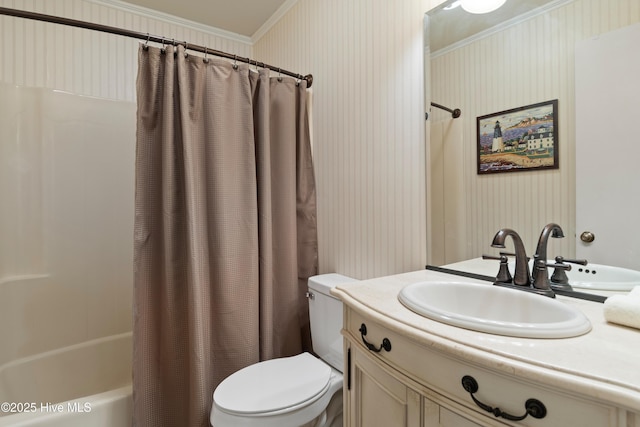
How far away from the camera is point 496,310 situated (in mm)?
867

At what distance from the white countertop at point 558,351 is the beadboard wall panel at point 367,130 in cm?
60

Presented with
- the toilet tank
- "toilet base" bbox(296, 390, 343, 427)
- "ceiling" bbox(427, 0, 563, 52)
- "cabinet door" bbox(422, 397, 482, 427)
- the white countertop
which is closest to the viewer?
the white countertop

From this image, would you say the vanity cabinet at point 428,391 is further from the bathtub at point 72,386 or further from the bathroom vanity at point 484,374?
the bathtub at point 72,386

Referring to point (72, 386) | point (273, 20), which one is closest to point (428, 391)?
point (72, 386)

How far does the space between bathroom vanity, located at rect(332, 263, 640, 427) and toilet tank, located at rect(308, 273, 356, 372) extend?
0.50m

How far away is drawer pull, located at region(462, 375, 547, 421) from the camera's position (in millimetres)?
486

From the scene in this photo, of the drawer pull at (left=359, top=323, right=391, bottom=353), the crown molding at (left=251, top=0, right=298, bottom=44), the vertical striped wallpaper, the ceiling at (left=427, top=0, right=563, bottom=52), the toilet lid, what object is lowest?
the toilet lid

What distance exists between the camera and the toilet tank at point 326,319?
1.38 m

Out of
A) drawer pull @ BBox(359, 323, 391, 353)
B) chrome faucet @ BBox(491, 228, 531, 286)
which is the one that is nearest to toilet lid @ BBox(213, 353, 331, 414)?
drawer pull @ BBox(359, 323, 391, 353)

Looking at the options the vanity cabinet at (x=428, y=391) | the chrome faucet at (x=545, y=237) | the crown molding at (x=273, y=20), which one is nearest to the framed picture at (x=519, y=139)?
the chrome faucet at (x=545, y=237)

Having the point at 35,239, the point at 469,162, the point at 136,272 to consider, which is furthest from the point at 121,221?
the point at 469,162

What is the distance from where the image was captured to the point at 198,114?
4.58ft

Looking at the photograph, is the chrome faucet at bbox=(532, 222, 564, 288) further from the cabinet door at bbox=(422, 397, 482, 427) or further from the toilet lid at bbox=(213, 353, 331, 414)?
the toilet lid at bbox=(213, 353, 331, 414)

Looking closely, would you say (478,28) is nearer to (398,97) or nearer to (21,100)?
(398,97)
